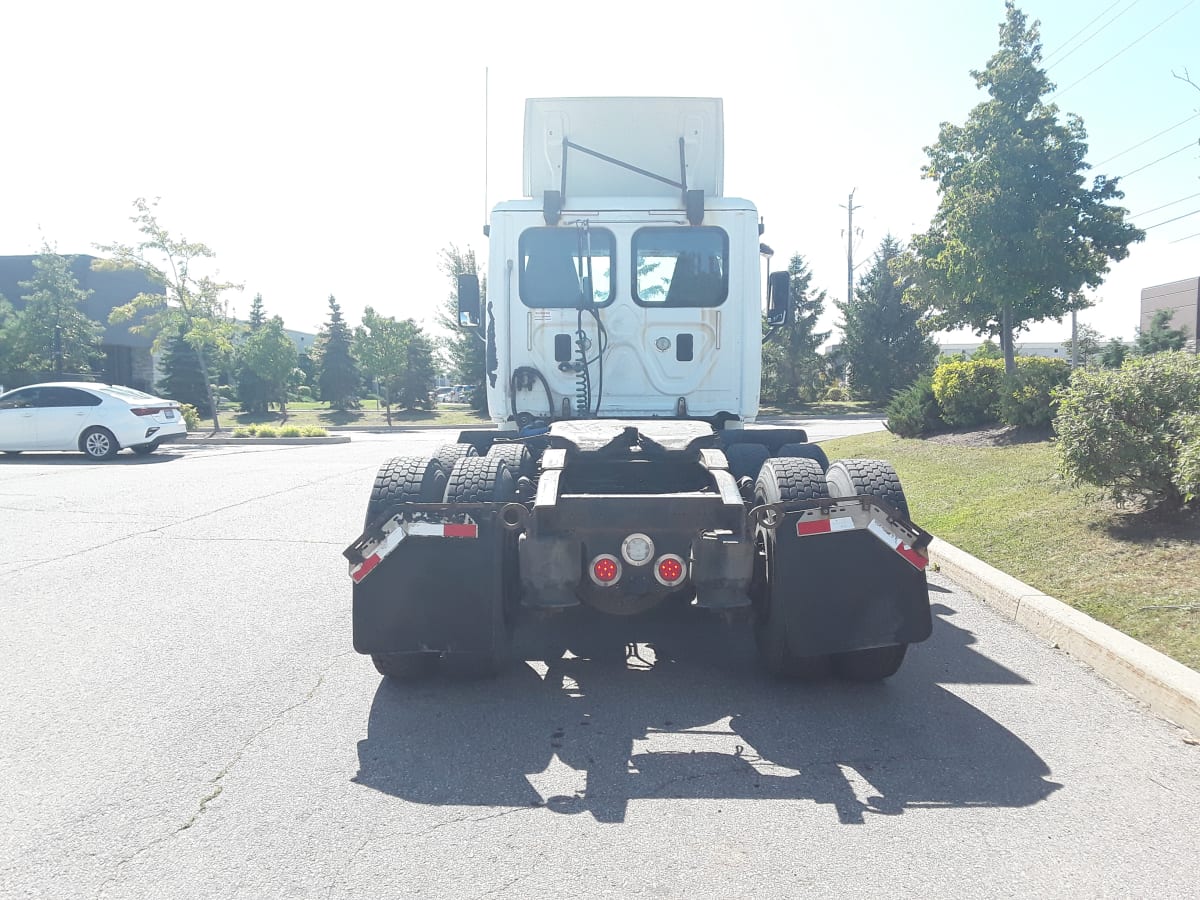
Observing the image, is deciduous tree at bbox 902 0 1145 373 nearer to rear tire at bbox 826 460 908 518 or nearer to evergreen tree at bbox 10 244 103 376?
rear tire at bbox 826 460 908 518

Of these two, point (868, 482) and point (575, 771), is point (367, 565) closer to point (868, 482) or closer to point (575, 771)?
point (575, 771)

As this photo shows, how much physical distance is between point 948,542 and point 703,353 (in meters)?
2.80

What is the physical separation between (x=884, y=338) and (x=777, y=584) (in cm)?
4004

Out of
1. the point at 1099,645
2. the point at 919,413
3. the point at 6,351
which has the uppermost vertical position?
the point at 6,351

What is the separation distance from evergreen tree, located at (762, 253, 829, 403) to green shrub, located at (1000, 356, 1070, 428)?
31.0 meters

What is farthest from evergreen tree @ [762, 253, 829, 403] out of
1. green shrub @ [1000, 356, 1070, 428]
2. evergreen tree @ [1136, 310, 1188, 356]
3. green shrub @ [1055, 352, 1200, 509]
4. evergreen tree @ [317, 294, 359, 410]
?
green shrub @ [1055, 352, 1200, 509]

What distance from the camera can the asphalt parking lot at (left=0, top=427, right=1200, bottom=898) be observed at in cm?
287

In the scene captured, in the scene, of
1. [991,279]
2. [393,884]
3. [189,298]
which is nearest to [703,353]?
[393,884]

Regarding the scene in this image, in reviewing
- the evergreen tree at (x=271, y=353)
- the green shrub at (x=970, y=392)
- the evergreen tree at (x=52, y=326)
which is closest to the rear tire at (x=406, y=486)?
the green shrub at (x=970, y=392)

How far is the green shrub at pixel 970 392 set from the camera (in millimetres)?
14297

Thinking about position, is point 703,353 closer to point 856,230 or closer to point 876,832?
point 876,832

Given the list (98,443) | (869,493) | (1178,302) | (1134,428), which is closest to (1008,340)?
(1134,428)

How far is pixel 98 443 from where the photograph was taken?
17719mm

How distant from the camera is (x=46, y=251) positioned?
106ft
